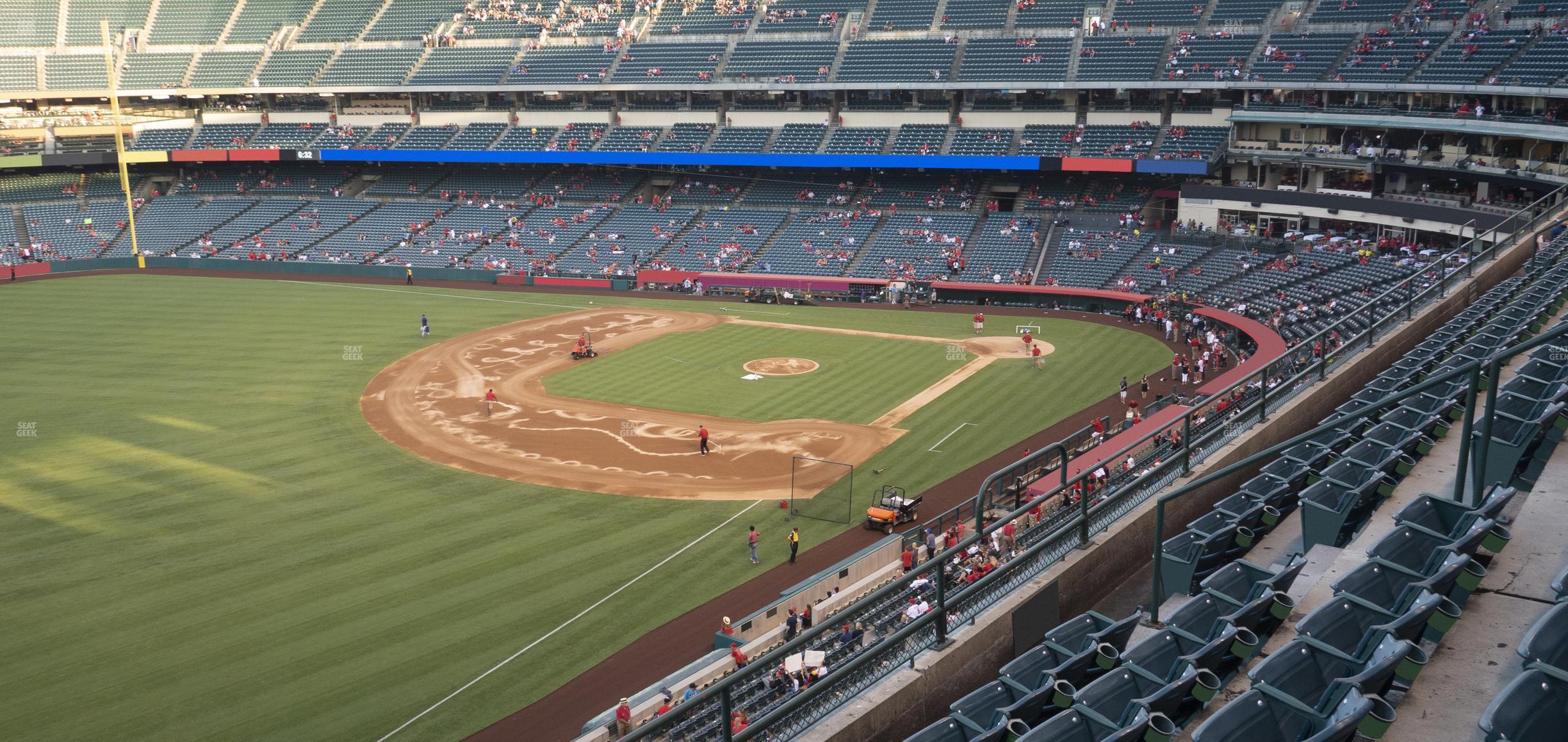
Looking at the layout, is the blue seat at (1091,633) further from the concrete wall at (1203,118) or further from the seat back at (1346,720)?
the concrete wall at (1203,118)

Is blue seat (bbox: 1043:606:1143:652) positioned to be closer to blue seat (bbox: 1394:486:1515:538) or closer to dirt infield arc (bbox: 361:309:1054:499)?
blue seat (bbox: 1394:486:1515:538)

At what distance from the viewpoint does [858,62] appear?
69.0 metres

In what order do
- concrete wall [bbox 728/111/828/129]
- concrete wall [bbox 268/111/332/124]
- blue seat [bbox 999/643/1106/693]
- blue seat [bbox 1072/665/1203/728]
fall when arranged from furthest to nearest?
concrete wall [bbox 268/111/332/124] → concrete wall [bbox 728/111/828/129] → blue seat [bbox 999/643/1106/693] → blue seat [bbox 1072/665/1203/728]

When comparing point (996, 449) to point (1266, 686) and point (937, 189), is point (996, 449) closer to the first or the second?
point (1266, 686)

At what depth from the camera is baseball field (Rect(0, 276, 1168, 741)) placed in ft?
65.6

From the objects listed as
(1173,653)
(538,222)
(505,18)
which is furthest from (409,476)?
(505,18)

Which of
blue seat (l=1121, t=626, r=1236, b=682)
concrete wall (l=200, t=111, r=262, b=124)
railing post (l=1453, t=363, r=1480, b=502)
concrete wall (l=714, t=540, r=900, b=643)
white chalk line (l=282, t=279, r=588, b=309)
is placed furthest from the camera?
concrete wall (l=200, t=111, r=262, b=124)

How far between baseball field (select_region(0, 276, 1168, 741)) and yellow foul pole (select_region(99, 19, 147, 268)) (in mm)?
12571

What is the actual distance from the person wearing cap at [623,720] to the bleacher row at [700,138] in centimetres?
5025

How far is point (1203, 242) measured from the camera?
5541 cm

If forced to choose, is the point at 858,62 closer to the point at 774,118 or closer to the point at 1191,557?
the point at 774,118

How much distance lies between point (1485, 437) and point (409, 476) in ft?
89.9

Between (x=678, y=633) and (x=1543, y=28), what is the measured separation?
49.1m

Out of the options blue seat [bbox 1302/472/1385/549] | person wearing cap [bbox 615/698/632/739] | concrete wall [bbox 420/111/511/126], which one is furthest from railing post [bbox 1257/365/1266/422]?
concrete wall [bbox 420/111/511/126]
